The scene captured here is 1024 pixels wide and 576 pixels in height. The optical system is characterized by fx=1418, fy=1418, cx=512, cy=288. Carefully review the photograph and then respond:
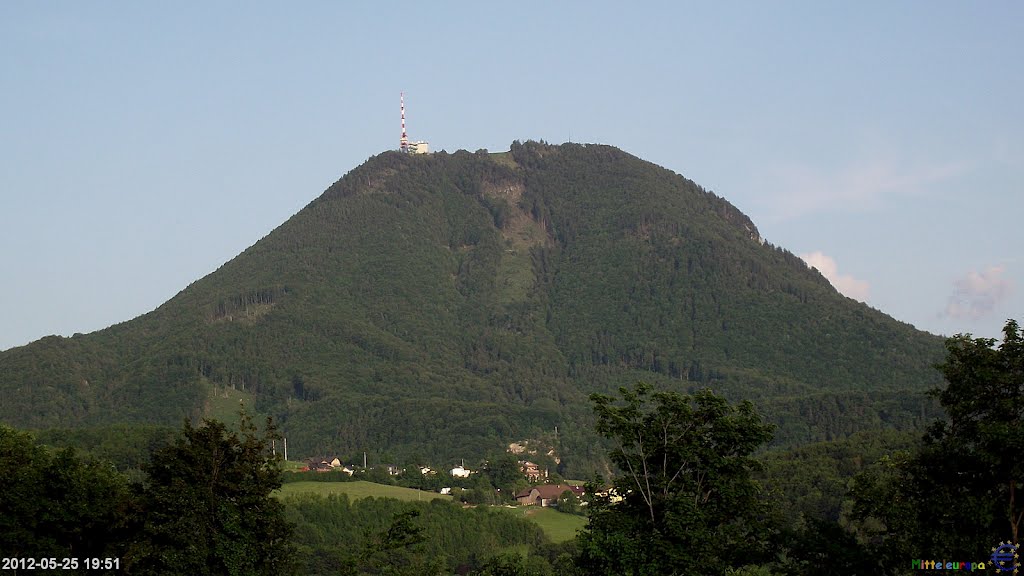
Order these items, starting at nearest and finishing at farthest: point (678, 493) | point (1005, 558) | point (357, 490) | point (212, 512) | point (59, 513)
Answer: point (1005, 558) → point (678, 493) → point (212, 512) → point (59, 513) → point (357, 490)

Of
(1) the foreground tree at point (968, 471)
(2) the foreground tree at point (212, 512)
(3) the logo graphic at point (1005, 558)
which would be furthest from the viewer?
(2) the foreground tree at point (212, 512)

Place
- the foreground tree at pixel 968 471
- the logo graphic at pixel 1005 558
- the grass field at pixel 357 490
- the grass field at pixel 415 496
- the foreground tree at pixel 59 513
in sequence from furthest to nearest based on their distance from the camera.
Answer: the grass field at pixel 357 490
the grass field at pixel 415 496
the foreground tree at pixel 59 513
the foreground tree at pixel 968 471
the logo graphic at pixel 1005 558

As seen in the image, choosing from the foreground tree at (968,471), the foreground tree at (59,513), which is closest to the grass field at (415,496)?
the foreground tree at (59,513)

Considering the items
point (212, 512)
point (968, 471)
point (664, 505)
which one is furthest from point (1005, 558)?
point (212, 512)

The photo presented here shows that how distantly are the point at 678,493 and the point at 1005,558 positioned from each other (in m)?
10.7

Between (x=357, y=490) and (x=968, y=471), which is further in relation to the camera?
(x=357, y=490)

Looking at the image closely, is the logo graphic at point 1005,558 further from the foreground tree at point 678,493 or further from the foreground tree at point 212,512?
the foreground tree at point 212,512

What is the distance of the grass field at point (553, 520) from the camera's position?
139000 millimetres

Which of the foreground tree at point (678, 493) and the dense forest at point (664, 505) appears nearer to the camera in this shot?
the dense forest at point (664, 505)

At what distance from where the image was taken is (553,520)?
151500mm

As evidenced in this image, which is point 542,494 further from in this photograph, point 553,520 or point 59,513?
point 59,513

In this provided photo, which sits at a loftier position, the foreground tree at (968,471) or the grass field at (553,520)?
the foreground tree at (968,471)

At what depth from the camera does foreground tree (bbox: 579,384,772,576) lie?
43688 mm

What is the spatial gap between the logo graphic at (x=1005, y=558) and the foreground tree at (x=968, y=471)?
0.44 metres
